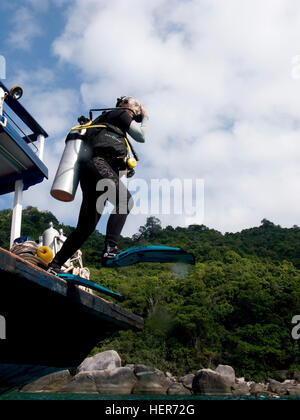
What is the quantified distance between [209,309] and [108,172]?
69028mm

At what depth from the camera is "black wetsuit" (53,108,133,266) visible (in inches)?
170

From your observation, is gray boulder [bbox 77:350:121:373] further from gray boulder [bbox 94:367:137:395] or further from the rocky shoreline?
gray boulder [bbox 94:367:137:395]

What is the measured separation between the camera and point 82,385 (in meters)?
42.8

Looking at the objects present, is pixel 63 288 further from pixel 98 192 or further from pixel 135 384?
pixel 135 384

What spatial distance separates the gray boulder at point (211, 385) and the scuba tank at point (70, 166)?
42.3 metres

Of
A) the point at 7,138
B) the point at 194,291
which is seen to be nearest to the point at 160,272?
the point at 194,291

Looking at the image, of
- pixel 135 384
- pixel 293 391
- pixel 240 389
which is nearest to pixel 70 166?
pixel 135 384

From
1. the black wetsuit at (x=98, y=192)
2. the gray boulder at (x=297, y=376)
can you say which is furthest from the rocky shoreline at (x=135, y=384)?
the black wetsuit at (x=98, y=192)

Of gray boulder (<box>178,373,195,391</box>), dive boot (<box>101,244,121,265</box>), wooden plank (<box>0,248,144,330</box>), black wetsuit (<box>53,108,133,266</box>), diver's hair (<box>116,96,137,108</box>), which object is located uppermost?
diver's hair (<box>116,96,137,108</box>)

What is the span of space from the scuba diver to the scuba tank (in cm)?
7

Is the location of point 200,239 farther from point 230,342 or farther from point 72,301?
point 72,301

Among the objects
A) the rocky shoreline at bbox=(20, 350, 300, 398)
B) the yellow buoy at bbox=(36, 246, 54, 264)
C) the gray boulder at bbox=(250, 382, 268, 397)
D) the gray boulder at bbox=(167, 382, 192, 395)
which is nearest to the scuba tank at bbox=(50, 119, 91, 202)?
the yellow buoy at bbox=(36, 246, 54, 264)
